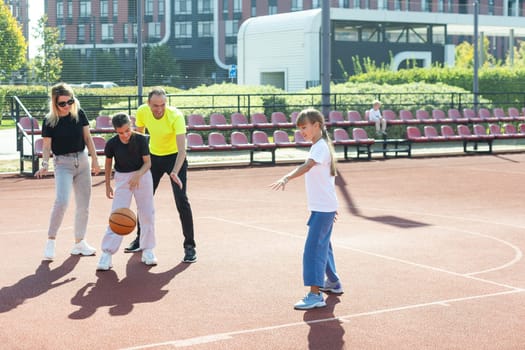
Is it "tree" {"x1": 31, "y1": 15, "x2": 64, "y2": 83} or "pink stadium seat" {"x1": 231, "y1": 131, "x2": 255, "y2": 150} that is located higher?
"tree" {"x1": 31, "y1": 15, "x2": 64, "y2": 83}

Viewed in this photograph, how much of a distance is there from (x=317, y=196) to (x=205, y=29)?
90809 millimetres

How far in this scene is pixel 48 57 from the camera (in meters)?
38.1

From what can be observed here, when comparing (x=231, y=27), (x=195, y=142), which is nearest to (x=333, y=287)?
(x=195, y=142)

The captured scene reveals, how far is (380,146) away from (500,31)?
1219 inches

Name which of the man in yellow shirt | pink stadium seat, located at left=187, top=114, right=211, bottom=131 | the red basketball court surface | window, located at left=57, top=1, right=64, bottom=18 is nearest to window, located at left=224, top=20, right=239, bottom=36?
window, located at left=57, top=1, right=64, bottom=18

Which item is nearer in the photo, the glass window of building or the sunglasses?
the sunglasses

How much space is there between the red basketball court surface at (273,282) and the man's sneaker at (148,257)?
8 cm

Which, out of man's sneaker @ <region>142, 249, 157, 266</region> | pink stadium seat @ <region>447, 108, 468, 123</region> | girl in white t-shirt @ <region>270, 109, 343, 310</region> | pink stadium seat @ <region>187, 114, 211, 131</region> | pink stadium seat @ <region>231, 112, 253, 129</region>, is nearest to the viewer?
girl in white t-shirt @ <region>270, 109, 343, 310</region>

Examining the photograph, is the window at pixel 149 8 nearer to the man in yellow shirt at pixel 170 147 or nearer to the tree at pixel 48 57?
the tree at pixel 48 57

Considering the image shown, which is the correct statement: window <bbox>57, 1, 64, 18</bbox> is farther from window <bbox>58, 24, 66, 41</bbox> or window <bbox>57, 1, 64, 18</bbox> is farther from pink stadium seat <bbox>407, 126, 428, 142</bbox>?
pink stadium seat <bbox>407, 126, 428, 142</bbox>

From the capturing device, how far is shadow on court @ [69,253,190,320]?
7.75m

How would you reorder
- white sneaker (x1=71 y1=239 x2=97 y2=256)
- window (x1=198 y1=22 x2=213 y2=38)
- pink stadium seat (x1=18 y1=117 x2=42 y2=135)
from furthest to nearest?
1. window (x1=198 y1=22 x2=213 y2=38)
2. pink stadium seat (x1=18 y1=117 x2=42 y2=135)
3. white sneaker (x1=71 y1=239 x2=97 y2=256)

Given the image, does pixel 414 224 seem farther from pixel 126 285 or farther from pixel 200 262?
pixel 126 285

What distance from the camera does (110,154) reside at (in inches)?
379
